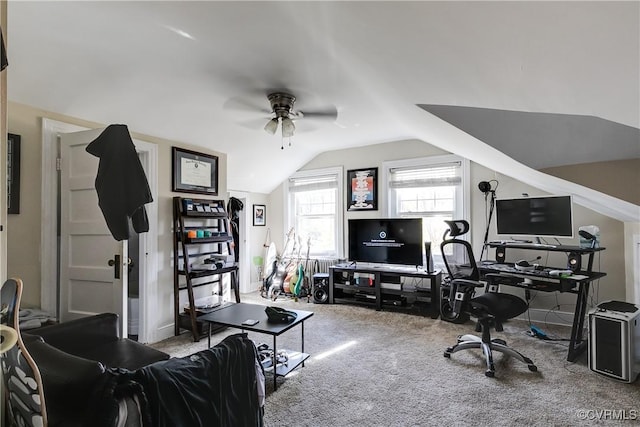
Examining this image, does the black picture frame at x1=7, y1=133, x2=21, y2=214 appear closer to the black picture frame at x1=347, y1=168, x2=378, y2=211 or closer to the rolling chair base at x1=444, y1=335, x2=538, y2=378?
the rolling chair base at x1=444, y1=335, x2=538, y2=378

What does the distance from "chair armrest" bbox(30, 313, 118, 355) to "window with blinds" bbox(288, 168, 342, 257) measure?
3.61 metres

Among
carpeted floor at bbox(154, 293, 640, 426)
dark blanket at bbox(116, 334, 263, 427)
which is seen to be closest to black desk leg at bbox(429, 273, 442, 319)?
carpeted floor at bbox(154, 293, 640, 426)

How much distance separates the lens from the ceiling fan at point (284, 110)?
109 inches

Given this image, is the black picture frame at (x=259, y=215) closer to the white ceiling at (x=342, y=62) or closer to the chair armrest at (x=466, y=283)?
the white ceiling at (x=342, y=62)

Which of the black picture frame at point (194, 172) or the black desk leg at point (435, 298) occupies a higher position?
the black picture frame at point (194, 172)

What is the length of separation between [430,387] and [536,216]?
7.38 feet

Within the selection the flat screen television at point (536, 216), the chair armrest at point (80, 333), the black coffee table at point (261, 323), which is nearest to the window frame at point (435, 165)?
the flat screen television at point (536, 216)

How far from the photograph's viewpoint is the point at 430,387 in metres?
2.33

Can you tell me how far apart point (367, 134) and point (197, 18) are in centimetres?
300

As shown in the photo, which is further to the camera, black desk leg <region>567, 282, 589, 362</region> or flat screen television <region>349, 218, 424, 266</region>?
flat screen television <region>349, 218, 424, 266</region>

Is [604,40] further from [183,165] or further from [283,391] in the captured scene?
[183,165]

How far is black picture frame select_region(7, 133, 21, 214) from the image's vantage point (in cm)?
233

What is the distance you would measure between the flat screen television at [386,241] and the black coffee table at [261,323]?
6.94 ft

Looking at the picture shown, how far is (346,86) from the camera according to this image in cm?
275
